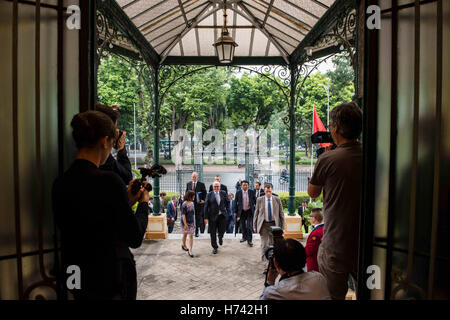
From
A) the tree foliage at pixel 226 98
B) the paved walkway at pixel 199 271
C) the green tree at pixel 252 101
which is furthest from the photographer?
the green tree at pixel 252 101

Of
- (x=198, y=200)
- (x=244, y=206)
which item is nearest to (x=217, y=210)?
(x=244, y=206)

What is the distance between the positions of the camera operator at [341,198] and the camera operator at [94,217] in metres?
1.34

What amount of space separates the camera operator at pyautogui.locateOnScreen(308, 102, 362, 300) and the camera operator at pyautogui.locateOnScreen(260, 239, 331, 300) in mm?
295

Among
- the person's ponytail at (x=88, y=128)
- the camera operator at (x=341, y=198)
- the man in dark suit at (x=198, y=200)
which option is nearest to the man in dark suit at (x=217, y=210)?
the man in dark suit at (x=198, y=200)

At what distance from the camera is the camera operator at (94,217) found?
1.60 meters

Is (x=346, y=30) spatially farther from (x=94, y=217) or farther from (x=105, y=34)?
(x=94, y=217)

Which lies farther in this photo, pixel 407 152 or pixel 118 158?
pixel 118 158

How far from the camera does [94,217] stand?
5.30 feet

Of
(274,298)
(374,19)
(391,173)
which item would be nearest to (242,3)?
(374,19)

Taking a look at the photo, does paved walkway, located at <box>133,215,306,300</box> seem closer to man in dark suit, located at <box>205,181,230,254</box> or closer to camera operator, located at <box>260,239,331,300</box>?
man in dark suit, located at <box>205,181,230,254</box>

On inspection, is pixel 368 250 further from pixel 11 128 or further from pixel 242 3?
pixel 242 3

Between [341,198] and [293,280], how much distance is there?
2.19 ft

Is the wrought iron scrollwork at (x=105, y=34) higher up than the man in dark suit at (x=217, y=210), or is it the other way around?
the wrought iron scrollwork at (x=105, y=34)

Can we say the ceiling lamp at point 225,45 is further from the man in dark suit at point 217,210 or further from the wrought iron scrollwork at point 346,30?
the man in dark suit at point 217,210
